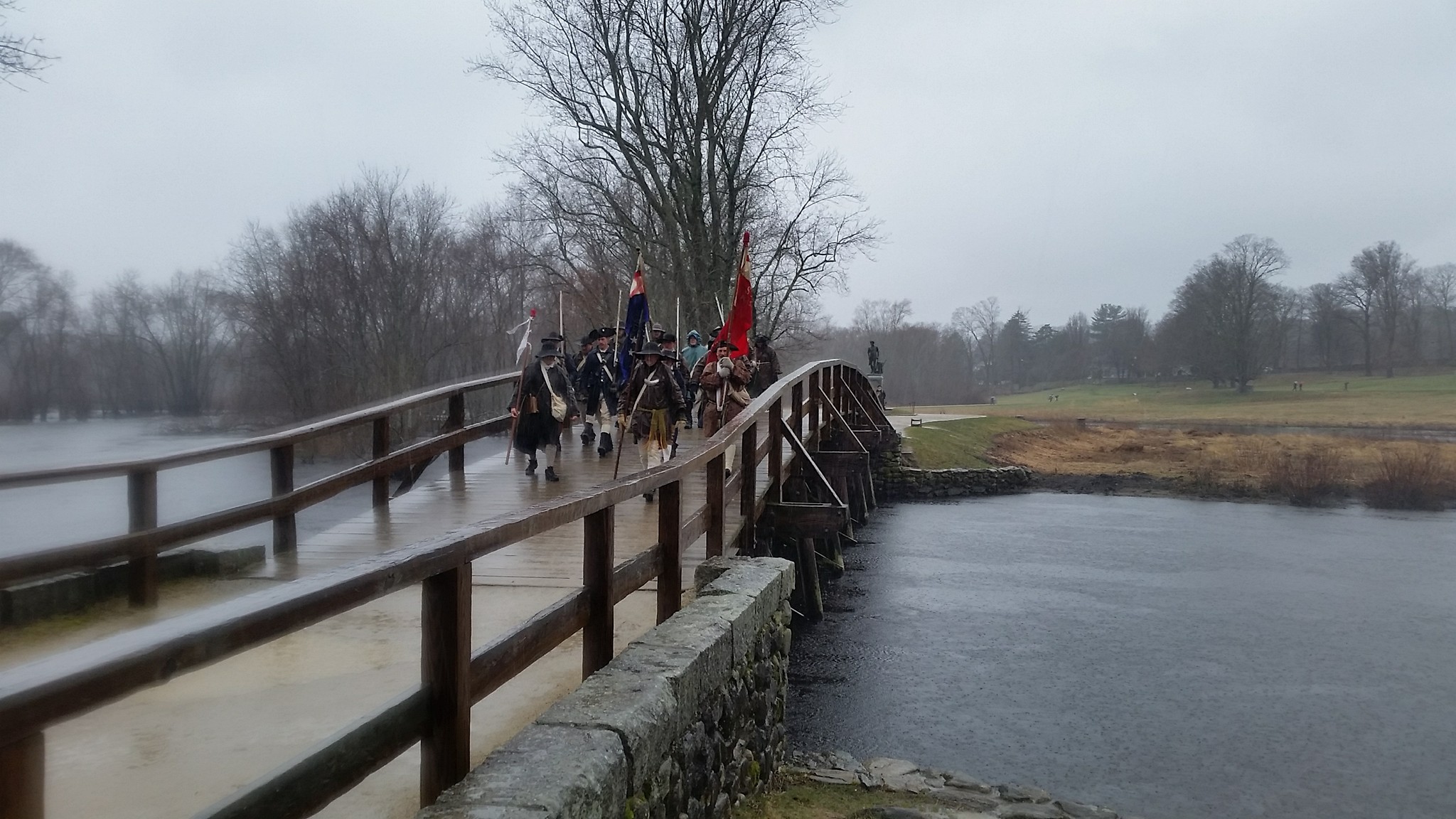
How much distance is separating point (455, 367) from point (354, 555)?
76.3ft

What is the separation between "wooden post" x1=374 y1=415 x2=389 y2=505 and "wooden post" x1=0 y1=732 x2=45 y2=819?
7.43 meters

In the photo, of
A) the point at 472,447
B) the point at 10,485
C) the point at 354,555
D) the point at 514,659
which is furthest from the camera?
the point at 472,447

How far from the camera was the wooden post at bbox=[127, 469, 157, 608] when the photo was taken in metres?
5.30

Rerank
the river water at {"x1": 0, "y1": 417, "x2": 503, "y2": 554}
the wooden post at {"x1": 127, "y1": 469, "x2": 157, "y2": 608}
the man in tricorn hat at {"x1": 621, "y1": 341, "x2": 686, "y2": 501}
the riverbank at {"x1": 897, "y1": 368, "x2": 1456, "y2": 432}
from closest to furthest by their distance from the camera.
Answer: the river water at {"x1": 0, "y1": 417, "x2": 503, "y2": 554} → the wooden post at {"x1": 127, "y1": 469, "x2": 157, "y2": 608} → the man in tricorn hat at {"x1": 621, "y1": 341, "x2": 686, "y2": 501} → the riverbank at {"x1": 897, "y1": 368, "x2": 1456, "y2": 432}

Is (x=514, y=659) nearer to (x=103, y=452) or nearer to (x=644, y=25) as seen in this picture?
(x=103, y=452)

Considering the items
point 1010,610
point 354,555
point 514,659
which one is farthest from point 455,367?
point 514,659

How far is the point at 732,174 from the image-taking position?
27.1m

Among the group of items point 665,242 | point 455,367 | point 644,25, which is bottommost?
point 455,367

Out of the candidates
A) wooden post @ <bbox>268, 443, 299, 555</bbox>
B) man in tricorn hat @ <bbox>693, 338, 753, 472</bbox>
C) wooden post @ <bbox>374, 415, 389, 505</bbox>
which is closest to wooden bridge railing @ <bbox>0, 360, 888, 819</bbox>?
wooden post @ <bbox>268, 443, 299, 555</bbox>

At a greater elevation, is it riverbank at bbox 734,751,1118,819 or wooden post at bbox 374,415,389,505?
wooden post at bbox 374,415,389,505

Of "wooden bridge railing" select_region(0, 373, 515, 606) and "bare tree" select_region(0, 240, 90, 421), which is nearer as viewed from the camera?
"wooden bridge railing" select_region(0, 373, 515, 606)

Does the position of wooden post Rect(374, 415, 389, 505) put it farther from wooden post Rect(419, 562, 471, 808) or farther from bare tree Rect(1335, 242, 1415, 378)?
bare tree Rect(1335, 242, 1415, 378)

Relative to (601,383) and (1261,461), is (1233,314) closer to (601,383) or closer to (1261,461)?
(1261,461)

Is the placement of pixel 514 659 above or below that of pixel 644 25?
below
